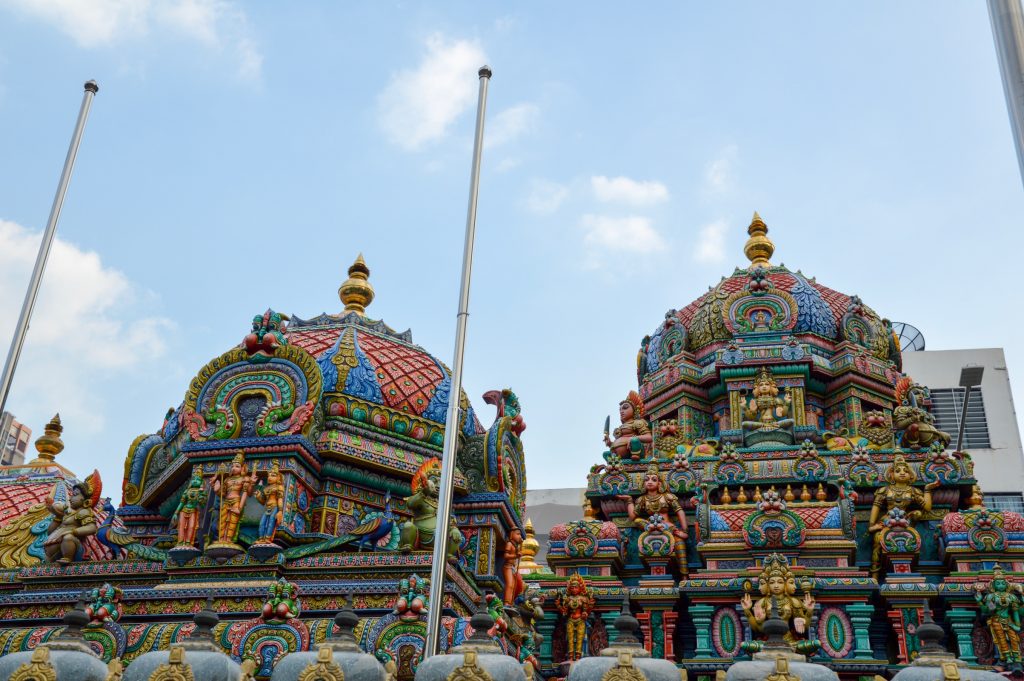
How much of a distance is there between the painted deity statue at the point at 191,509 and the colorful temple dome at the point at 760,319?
54.9ft

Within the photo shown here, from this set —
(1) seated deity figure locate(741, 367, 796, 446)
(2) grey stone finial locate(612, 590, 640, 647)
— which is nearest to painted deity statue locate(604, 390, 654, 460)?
(1) seated deity figure locate(741, 367, 796, 446)

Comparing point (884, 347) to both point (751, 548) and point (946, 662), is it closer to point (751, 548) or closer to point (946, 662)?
point (751, 548)

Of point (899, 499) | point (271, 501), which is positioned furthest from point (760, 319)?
point (271, 501)

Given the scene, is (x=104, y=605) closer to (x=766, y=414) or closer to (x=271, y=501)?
(x=271, y=501)

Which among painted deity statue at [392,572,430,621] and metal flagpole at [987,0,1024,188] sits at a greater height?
metal flagpole at [987,0,1024,188]

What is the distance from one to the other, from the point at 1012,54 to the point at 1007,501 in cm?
3729

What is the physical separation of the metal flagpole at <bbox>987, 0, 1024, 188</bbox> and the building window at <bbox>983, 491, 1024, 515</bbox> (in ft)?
119

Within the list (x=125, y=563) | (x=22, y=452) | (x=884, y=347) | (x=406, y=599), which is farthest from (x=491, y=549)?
(x=22, y=452)

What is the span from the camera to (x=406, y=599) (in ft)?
62.1

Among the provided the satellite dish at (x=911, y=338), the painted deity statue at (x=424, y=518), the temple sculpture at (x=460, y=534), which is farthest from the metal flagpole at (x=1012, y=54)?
the satellite dish at (x=911, y=338)

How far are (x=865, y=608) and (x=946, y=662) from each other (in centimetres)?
1125

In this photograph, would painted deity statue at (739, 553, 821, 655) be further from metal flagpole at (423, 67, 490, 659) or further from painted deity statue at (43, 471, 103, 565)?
painted deity statue at (43, 471, 103, 565)

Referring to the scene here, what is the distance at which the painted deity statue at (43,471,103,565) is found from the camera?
74.3 feet

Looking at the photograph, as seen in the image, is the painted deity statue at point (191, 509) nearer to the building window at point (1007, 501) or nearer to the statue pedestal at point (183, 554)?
the statue pedestal at point (183, 554)
